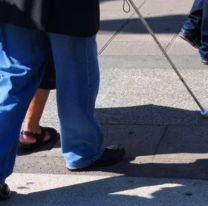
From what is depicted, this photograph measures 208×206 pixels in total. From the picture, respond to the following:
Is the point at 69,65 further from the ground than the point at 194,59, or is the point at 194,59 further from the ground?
the point at 69,65

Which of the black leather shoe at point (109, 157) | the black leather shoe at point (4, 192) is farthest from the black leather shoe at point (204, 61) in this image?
the black leather shoe at point (4, 192)

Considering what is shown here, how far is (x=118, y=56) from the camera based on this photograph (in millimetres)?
6906

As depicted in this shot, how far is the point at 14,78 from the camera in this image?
3.90 m

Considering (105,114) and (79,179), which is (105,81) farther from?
(79,179)

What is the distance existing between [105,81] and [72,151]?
1.91m

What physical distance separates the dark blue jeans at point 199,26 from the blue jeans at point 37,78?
226 cm

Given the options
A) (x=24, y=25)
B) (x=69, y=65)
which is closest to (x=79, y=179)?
(x=69, y=65)

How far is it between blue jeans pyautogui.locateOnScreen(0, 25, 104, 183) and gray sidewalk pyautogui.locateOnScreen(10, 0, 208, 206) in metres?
0.40

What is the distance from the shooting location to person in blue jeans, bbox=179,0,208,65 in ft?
20.4

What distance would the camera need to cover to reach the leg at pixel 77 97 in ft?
13.2

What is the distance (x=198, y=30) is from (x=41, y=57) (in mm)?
2628

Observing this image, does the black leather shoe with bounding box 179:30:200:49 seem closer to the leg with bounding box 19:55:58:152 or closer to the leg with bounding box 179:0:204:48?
the leg with bounding box 179:0:204:48

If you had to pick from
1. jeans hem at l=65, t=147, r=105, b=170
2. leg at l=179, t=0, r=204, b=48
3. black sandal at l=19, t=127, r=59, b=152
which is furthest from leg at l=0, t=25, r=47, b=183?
leg at l=179, t=0, r=204, b=48

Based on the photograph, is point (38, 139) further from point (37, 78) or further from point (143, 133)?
point (37, 78)
